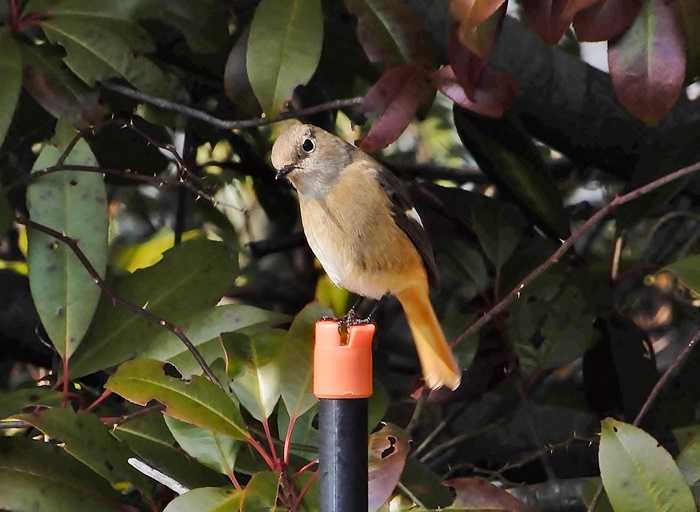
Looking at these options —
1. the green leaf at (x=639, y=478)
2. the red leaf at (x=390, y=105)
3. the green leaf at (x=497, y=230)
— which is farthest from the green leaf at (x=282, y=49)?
the green leaf at (x=639, y=478)

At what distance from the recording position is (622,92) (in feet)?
5.99

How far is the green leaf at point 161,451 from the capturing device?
1831mm

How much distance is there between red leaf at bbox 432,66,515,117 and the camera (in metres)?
1.95

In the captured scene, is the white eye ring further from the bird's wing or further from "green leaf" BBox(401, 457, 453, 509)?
"green leaf" BBox(401, 457, 453, 509)

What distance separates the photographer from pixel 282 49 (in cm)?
196

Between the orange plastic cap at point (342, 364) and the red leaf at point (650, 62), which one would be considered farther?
the red leaf at point (650, 62)

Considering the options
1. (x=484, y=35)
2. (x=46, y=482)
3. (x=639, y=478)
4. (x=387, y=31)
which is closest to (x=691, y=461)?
(x=639, y=478)

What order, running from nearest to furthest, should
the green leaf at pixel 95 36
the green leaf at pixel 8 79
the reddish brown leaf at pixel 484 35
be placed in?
the reddish brown leaf at pixel 484 35, the green leaf at pixel 8 79, the green leaf at pixel 95 36

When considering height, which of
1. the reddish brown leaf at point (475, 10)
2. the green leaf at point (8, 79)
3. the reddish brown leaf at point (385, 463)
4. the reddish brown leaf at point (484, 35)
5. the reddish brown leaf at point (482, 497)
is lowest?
the reddish brown leaf at point (482, 497)

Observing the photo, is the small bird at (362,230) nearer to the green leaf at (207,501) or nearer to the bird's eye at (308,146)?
the bird's eye at (308,146)

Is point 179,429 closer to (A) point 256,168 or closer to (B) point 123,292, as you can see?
(B) point 123,292

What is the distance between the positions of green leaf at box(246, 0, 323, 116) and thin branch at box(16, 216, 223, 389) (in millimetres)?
351

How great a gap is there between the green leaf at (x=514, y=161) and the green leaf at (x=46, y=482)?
97cm

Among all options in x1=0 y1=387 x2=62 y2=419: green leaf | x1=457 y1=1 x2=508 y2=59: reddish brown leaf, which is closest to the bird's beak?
x1=457 y1=1 x2=508 y2=59: reddish brown leaf
